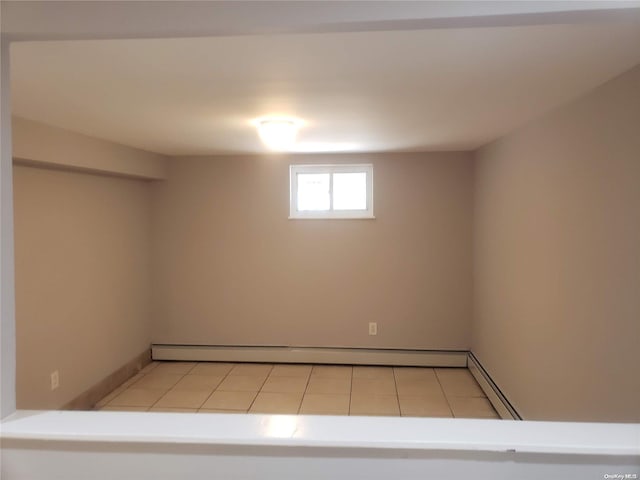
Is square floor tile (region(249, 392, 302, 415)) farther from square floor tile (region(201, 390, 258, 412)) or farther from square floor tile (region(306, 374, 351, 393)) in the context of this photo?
square floor tile (region(306, 374, 351, 393))

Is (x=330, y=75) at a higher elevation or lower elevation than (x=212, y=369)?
higher

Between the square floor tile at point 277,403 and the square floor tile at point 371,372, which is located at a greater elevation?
the square floor tile at point 371,372

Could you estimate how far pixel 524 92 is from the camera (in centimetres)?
218

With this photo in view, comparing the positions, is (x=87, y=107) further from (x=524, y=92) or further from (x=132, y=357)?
(x=132, y=357)

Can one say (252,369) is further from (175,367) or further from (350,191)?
(350,191)

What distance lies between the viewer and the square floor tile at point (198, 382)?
3936mm

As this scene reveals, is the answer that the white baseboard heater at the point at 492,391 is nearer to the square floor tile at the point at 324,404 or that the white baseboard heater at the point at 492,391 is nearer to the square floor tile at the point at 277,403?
the square floor tile at the point at 324,404

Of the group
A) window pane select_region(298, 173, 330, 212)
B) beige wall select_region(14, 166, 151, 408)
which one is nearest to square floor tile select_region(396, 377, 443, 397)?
window pane select_region(298, 173, 330, 212)

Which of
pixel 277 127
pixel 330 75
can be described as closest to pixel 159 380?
pixel 277 127

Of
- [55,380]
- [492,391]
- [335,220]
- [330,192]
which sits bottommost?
[492,391]

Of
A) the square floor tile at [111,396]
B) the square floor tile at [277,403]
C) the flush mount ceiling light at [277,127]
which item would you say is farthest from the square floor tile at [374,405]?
the flush mount ceiling light at [277,127]

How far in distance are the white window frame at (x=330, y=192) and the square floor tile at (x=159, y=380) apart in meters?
1.84

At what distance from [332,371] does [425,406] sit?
1.05 m

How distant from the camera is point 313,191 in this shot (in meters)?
4.54
